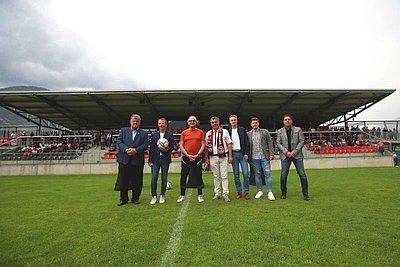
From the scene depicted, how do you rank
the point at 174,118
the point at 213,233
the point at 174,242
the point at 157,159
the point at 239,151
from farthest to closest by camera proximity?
the point at 174,118
the point at 239,151
the point at 157,159
the point at 213,233
the point at 174,242

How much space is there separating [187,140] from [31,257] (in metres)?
3.13

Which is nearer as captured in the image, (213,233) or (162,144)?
(213,233)

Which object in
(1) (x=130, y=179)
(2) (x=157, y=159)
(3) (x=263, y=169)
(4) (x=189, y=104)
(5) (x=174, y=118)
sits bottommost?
(1) (x=130, y=179)

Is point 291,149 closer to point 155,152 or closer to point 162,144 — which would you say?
point 162,144

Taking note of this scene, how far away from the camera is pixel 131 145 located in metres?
5.05

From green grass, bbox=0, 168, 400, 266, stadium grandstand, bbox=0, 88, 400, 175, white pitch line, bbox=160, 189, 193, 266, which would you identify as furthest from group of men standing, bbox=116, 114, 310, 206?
stadium grandstand, bbox=0, 88, 400, 175

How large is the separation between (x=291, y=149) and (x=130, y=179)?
340cm

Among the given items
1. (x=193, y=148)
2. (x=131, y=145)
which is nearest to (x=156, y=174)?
(x=131, y=145)

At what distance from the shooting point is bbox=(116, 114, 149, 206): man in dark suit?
4977mm

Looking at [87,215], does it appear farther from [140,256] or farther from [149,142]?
[140,256]

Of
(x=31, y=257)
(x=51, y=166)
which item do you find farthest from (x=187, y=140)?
(x=51, y=166)

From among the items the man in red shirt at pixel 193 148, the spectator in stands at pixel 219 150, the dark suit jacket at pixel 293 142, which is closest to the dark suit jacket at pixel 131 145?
the man in red shirt at pixel 193 148

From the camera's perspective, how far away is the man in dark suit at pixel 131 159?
4.98 metres

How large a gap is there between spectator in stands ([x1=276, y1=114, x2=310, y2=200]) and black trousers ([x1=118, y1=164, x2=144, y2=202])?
9.84 ft
